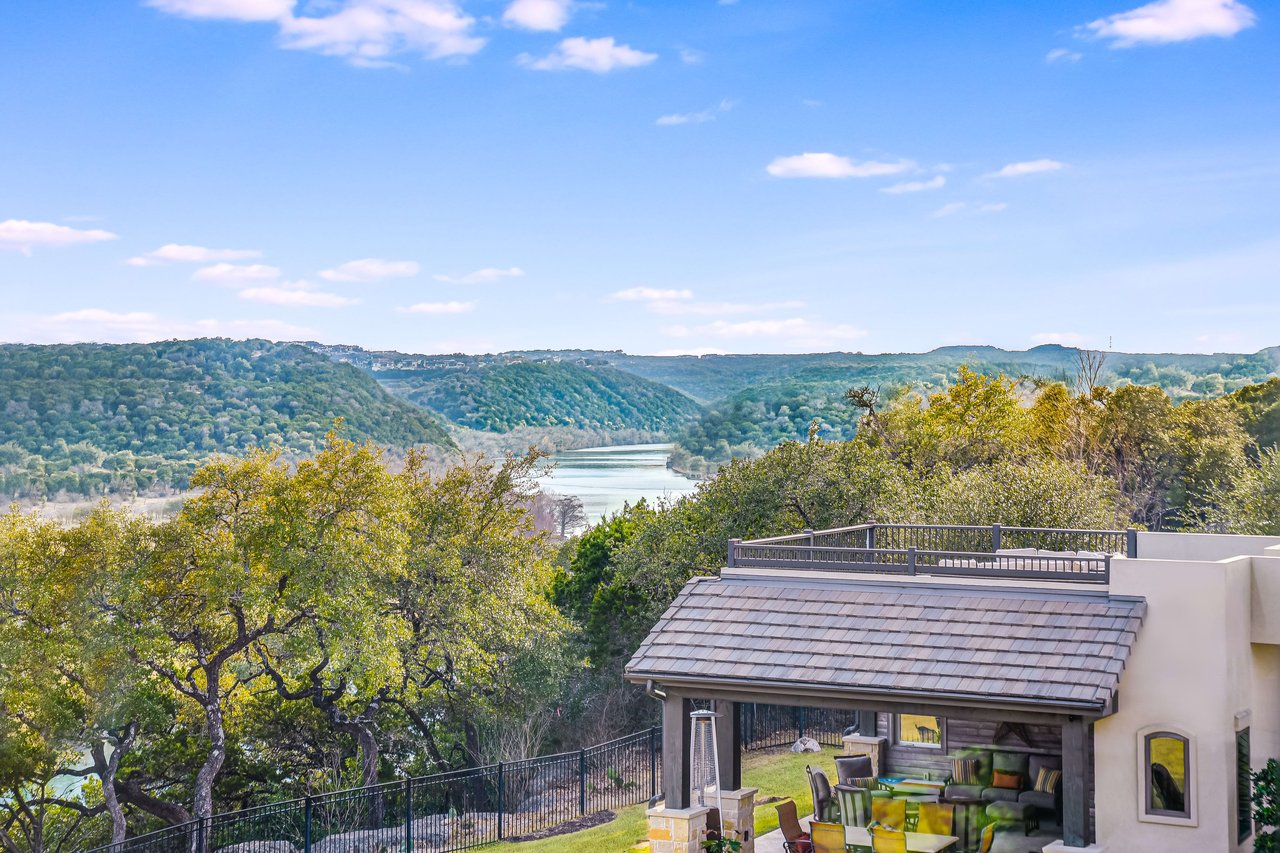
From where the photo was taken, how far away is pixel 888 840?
12.5 metres

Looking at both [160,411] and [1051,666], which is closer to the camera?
[1051,666]

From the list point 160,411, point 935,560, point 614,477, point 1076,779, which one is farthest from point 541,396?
point 1076,779

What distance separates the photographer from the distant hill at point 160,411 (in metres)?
47.8

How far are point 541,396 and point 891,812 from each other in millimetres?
66536

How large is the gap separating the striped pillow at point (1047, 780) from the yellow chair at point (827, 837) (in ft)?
9.68

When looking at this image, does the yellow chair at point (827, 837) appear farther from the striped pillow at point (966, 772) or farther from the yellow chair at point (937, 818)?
the striped pillow at point (966, 772)

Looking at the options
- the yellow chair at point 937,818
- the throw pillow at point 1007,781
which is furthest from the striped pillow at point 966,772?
the yellow chair at point 937,818

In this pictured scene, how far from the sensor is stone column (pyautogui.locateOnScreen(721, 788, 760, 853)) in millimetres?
13508

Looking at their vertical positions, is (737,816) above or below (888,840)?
below

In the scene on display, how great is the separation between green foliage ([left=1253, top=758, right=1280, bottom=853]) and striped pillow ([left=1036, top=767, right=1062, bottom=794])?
244 cm

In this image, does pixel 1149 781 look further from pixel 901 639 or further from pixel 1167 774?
pixel 901 639

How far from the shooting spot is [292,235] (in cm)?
9175

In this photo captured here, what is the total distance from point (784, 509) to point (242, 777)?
538 inches

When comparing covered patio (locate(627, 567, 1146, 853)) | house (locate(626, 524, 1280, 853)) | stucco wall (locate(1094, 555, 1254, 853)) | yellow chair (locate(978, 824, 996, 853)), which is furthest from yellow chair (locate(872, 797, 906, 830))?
stucco wall (locate(1094, 555, 1254, 853))
